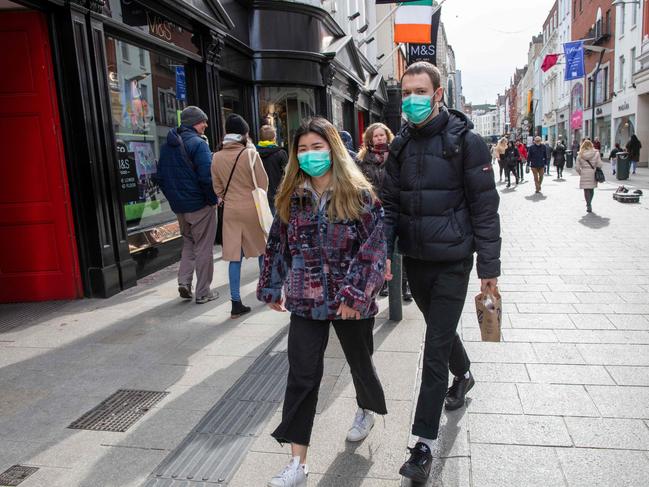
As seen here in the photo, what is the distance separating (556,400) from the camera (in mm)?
3615

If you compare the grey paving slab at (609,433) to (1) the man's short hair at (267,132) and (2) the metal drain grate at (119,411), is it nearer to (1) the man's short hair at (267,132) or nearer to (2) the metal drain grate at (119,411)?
(2) the metal drain grate at (119,411)

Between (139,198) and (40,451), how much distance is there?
5.07 meters

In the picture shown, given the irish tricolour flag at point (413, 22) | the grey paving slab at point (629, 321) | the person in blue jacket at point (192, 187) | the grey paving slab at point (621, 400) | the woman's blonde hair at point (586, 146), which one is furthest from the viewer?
the irish tricolour flag at point (413, 22)

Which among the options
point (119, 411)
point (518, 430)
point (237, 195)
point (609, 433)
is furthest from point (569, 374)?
point (237, 195)

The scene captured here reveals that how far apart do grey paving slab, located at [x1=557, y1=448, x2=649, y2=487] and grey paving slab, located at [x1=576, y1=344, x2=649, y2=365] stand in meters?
1.38

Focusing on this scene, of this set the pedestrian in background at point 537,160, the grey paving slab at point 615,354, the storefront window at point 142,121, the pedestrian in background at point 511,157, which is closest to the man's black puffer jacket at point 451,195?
the grey paving slab at point 615,354

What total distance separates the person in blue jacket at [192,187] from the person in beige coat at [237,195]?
45 cm

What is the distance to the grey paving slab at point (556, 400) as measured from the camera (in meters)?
3.46

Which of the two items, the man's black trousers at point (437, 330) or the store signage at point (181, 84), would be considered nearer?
the man's black trousers at point (437, 330)

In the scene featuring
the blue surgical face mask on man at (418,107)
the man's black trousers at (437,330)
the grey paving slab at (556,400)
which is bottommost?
the grey paving slab at (556,400)

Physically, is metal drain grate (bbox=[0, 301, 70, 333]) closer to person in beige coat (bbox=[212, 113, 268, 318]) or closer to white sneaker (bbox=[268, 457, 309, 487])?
person in beige coat (bbox=[212, 113, 268, 318])

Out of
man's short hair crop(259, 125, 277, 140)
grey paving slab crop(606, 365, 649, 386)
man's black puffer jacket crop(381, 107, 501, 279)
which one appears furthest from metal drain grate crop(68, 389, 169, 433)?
man's short hair crop(259, 125, 277, 140)

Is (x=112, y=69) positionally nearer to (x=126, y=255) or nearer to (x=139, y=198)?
(x=139, y=198)

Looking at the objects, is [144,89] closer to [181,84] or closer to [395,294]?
[181,84]
